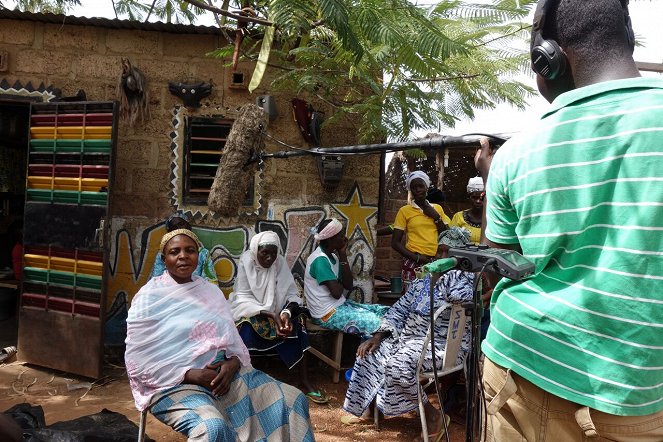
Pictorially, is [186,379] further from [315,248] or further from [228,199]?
[315,248]

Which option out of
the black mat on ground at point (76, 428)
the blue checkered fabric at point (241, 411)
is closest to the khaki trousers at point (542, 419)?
the blue checkered fabric at point (241, 411)

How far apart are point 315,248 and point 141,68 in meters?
2.60

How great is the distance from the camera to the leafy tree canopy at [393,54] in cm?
284

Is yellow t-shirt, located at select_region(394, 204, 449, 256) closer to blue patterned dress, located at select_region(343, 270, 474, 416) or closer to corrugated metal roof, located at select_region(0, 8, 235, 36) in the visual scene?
blue patterned dress, located at select_region(343, 270, 474, 416)

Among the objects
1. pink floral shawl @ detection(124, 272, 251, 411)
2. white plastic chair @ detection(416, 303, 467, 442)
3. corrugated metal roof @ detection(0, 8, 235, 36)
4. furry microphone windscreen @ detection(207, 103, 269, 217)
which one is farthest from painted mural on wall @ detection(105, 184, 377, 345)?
pink floral shawl @ detection(124, 272, 251, 411)

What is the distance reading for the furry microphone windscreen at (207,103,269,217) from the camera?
179 inches

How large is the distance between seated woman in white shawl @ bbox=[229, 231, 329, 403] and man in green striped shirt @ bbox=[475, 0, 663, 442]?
137 inches

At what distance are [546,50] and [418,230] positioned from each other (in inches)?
170

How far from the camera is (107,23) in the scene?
536 cm

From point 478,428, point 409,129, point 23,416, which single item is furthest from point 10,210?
point 478,428

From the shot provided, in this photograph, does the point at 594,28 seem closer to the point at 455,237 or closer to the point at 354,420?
the point at 354,420

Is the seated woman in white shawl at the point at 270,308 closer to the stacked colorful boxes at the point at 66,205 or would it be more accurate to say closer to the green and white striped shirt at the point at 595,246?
the stacked colorful boxes at the point at 66,205

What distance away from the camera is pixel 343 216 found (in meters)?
5.70

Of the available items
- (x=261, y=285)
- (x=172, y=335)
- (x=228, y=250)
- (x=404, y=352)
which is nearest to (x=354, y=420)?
(x=404, y=352)
